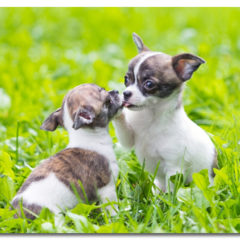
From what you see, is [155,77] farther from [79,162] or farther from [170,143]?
[79,162]

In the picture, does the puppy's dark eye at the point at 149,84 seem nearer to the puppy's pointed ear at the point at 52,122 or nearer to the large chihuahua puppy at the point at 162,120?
the large chihuahua puppy at the point at 162,120

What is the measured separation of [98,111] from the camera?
4.33m

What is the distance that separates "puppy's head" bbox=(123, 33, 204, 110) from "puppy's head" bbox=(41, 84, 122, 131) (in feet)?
0.44

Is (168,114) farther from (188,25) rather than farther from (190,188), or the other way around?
(188,25)

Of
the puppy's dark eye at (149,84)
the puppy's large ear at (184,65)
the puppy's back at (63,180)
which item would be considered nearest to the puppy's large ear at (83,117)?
the puppy's back at (63,180)

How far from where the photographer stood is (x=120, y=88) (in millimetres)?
6652

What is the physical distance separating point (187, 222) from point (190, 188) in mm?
387

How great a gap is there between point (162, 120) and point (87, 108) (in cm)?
77

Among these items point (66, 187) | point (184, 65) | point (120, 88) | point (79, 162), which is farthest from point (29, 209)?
point (120, 88)

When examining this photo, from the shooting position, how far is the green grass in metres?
4.20

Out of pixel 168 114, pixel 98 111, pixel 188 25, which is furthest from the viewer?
pixel 188 25
